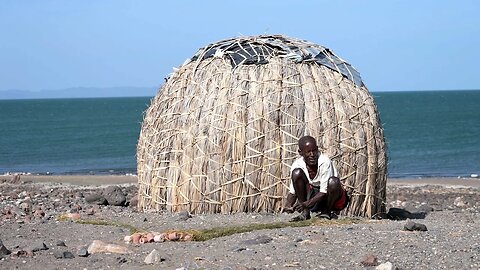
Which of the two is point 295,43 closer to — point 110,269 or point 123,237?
point 123,237

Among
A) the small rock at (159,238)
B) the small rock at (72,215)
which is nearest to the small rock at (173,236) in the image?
the small rock at (159,238)

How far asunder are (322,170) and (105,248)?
127 inches

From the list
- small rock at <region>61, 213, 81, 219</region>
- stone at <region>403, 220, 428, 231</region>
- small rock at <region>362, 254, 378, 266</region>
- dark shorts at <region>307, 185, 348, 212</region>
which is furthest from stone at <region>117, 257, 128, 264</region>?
small rock at <region>61, 213, 81, 219</region>

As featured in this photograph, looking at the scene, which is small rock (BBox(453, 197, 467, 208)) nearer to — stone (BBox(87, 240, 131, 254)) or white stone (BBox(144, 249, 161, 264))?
stone (BBox(87, 240, 131, 254))

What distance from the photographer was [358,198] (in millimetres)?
13188

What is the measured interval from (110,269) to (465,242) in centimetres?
393

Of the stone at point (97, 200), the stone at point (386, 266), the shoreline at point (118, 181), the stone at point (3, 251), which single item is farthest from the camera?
the shoreline at point (118, 181)

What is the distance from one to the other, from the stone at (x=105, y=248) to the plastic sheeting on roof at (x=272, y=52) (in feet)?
14.2

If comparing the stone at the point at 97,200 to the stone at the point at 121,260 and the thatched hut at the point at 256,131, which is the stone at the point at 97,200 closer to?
the thatched hut at the point at 256,131

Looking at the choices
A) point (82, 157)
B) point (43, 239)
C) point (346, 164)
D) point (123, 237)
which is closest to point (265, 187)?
point (346, 164)

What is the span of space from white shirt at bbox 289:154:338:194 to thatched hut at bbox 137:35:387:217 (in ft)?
2.90

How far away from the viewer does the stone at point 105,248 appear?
33.4 feet

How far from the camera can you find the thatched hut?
1287 cm

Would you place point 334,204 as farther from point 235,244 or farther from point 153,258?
point 153,258
